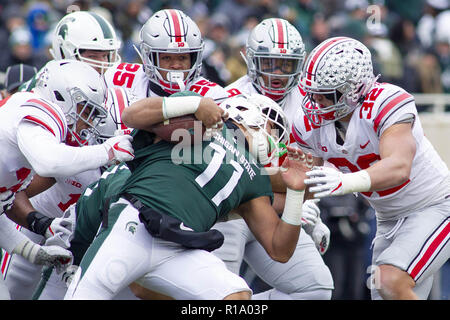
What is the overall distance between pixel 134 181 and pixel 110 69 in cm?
214

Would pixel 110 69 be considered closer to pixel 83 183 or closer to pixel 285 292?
pixel 83 183

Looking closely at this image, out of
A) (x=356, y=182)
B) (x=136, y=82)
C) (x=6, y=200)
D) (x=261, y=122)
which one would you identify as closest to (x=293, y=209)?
(x=356, y=182)

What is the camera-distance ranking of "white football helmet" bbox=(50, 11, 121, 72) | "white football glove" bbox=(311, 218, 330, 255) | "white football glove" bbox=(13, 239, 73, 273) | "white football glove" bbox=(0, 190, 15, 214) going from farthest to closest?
1. "white football helmet" bbox=(50, 11, 121, 72)
2. "white football glove" bbox=(311, 218, 330, 255)
3. "white football glove" bbox=(13, 239, 73, 273)
4. "white football glove" bbox=(0, 190, 15, 214)

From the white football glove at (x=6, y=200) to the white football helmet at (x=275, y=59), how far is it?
6.57ft

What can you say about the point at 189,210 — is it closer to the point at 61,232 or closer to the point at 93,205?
the point at 93,205

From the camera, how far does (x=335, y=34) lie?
11.2 metres

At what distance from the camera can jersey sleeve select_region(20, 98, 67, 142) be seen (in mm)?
4793

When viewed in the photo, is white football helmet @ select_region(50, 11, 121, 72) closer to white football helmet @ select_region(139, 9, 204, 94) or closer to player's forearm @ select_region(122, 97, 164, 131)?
white football helmet @ select_region(139, 9, 204, 94)

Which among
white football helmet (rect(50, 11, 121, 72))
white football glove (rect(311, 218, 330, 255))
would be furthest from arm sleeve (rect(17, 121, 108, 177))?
white football helmet (rect(50, 11, 121, 72))

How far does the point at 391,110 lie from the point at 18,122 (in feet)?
6.99

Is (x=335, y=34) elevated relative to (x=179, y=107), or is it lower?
lower

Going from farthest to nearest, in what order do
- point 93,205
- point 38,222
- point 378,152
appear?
point 38,222, point 378,152, point 93,205

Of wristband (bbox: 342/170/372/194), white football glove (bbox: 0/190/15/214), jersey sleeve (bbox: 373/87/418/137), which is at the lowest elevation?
white football glove (bbox: 0/190/15/214)

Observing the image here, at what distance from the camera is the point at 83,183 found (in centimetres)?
593
